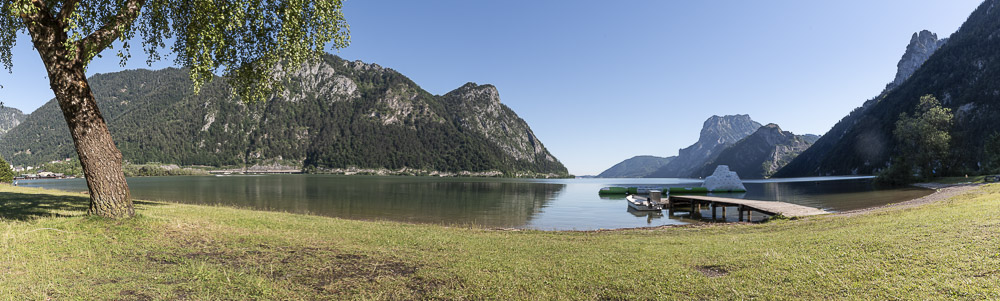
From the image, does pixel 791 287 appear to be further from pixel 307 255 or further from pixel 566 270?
pixel 307 255

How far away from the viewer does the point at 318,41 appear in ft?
57.1

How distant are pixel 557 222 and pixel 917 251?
30.1 meters

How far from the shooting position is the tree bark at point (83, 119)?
12.2m

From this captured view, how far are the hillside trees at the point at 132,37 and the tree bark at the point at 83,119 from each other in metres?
0.02

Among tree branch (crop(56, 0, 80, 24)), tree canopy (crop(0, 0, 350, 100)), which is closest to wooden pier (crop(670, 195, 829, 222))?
tree canopy (crop(0, 0, 350, 100))

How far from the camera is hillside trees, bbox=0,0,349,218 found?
1230 centimetres

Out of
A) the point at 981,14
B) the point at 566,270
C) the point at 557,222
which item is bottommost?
the point at 557,222

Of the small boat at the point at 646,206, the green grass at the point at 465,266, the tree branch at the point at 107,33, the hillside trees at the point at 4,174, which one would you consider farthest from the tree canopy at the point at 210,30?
the hillside trees at the point at 4,174

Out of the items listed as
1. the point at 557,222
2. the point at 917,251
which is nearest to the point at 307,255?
the point at 917,251

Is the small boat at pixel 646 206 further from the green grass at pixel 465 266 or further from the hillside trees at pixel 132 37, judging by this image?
the hillside trees at pixel 132 37

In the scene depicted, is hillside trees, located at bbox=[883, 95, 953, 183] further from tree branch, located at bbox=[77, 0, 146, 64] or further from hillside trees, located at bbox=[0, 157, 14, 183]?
hillside trees, located at bbox=[0, 157, 14, 183]

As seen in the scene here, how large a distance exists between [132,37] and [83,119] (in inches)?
235

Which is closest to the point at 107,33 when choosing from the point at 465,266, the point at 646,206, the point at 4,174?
the point at 465,266

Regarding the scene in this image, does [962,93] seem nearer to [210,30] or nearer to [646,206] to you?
[646,206]
